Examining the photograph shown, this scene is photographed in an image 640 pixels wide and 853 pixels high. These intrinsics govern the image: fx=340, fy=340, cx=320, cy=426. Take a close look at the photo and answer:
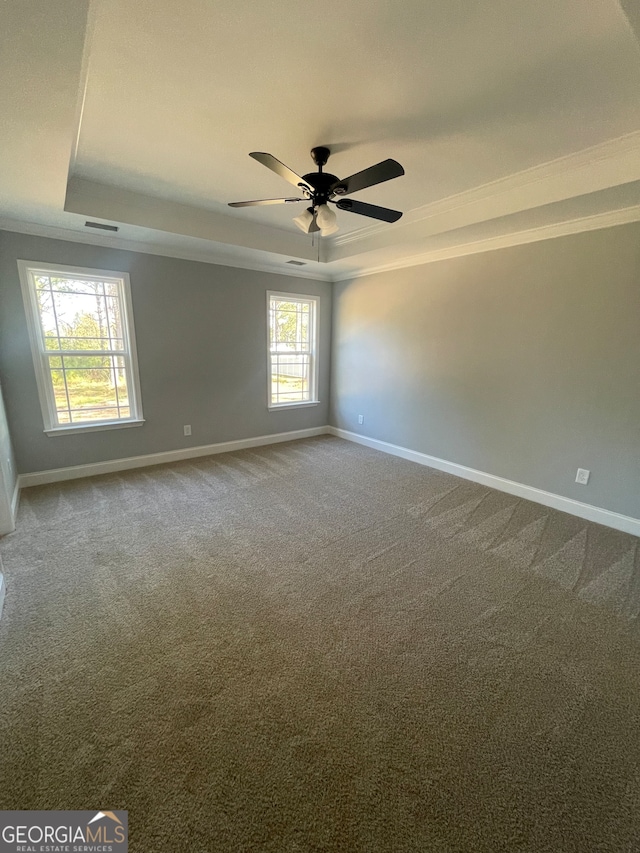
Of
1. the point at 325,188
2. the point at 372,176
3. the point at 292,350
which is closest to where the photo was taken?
the point at 372,176

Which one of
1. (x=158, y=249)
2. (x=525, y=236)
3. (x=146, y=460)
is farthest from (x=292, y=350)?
(x=525, y=236)

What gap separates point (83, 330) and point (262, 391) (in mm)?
2153

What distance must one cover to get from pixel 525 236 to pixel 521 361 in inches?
44.4

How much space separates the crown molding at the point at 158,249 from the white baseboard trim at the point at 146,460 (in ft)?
7.39

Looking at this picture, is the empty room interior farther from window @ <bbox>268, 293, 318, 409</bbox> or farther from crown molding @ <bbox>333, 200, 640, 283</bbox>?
window @ <bbox>268, 293, 318, 409</bbox>

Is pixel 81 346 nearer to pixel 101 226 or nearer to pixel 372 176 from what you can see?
pixel 101 226

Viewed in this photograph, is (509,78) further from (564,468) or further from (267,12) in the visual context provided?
(564,468)

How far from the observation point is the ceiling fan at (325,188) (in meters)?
1.82

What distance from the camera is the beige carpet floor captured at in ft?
3.59

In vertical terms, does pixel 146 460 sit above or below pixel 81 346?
below

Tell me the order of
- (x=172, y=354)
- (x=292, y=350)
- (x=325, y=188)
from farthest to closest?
(x=292, y=350) < (x=172, y=354) < (x=325, y=188)

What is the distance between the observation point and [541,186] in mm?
2432

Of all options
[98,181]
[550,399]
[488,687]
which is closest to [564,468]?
[550,399]

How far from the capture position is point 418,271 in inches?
159
